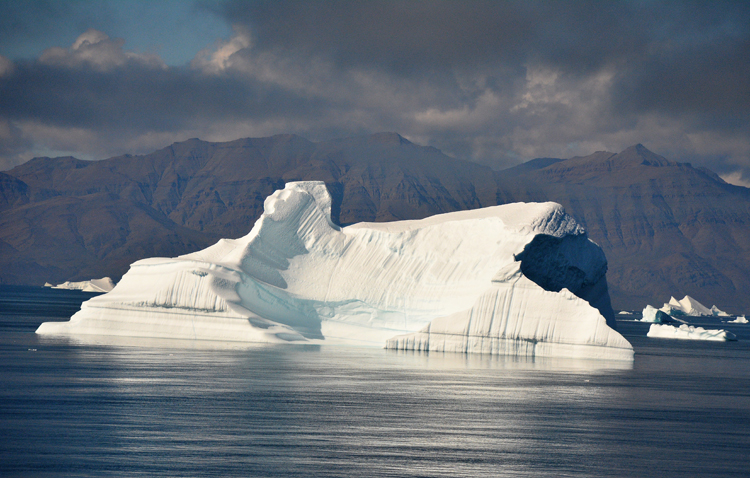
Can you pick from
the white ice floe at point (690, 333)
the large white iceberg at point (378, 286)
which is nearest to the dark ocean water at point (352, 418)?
the large white iceberg at point (378, 286)

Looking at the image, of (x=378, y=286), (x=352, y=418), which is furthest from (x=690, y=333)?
(x=352, y=418)

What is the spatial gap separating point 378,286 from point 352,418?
2551 cm

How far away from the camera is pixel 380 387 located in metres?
27.5

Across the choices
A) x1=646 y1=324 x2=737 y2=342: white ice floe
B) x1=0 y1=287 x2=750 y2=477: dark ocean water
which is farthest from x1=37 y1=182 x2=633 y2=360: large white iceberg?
x1=646 y1=324 x2=737 y2=342: white ice floe

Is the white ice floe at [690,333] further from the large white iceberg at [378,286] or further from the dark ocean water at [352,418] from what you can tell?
the dark ocean water at [352,418]

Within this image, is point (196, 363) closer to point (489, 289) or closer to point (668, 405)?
point (489, 289)

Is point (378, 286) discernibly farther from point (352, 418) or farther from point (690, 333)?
point (690, 333)

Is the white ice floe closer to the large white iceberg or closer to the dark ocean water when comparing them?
the large white iceberg

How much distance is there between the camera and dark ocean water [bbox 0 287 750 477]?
16.2m

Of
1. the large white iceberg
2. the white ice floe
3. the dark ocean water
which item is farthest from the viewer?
the white ice floe

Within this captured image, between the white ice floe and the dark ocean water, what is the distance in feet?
165

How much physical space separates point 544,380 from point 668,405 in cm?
603

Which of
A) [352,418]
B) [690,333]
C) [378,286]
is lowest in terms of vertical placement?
[352,418]

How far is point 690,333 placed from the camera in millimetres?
87375
